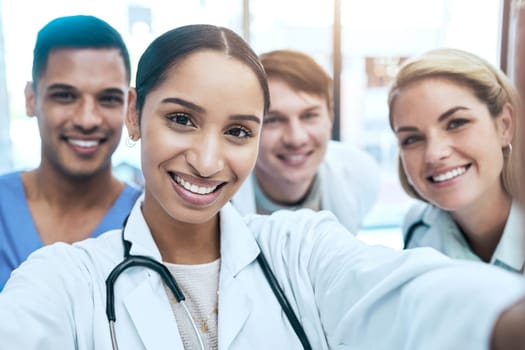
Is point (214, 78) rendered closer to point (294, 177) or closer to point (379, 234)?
point (294, 177)

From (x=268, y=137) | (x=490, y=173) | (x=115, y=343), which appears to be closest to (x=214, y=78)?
(x=115, y=343)

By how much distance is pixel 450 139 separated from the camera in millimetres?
1351

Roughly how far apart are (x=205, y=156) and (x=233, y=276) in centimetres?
26

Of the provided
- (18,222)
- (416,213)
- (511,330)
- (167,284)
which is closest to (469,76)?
(416,213)

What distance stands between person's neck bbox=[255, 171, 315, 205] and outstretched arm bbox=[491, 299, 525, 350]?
134 cm

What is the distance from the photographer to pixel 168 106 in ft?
3.02

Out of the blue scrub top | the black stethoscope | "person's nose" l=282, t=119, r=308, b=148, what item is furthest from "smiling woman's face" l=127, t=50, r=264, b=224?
"person's nose" l=282, t=119, r=308, b=148

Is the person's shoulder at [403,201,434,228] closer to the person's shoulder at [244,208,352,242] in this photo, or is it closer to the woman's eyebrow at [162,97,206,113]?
the person's shoulder at [244,208,352,242]

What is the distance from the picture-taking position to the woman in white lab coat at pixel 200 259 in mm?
795

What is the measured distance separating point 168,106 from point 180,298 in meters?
0.36

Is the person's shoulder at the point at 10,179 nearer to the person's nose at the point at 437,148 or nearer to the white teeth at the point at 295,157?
the white teeth at the point at 295,157

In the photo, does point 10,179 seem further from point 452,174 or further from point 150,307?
point 452,174

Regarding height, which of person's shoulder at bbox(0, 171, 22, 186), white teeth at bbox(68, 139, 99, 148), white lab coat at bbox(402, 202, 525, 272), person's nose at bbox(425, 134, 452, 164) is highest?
white teeth at bbox(68, 139, 99, 148)

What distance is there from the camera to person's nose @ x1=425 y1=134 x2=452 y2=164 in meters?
1.33
